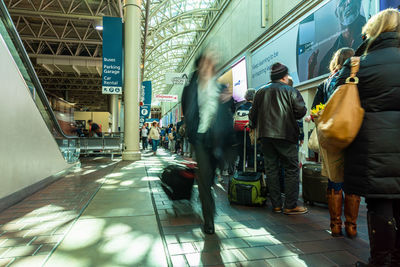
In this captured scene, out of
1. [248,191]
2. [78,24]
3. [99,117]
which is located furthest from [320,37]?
[99,117]

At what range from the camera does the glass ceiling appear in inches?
711

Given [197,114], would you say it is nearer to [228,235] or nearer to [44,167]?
[228,235]

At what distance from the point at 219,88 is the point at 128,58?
324 inches

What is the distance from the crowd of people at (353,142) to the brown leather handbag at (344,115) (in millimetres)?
50

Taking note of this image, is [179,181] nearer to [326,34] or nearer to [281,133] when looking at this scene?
[281,133]

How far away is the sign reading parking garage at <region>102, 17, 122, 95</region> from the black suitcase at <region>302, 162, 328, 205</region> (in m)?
7.48

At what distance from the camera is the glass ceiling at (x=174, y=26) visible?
18062 millimetres

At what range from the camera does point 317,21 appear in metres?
6.16

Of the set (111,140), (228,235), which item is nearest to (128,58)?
(111,140)

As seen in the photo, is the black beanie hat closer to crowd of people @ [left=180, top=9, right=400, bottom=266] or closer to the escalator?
crowd of people @ [left=180, top=9, right=400, bottom=266]

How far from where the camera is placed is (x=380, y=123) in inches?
65.0

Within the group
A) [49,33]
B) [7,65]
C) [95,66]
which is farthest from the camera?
[95,66]

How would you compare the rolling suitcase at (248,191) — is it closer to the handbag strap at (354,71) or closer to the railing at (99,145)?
the handbag strap at (354,71)

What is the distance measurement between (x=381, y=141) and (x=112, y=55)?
932 cm
